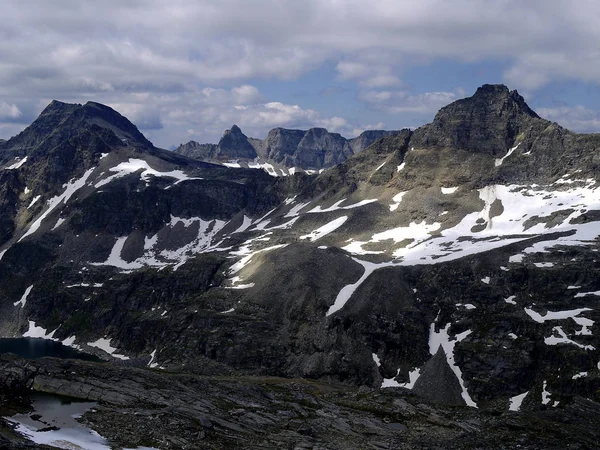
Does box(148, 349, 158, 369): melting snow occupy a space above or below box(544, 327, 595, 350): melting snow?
below

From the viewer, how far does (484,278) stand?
165m

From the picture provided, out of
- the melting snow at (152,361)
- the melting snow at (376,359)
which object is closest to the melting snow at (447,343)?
the melting snow at (376,359)

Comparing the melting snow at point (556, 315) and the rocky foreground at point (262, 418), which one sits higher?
the melting snow at point (556, 315)

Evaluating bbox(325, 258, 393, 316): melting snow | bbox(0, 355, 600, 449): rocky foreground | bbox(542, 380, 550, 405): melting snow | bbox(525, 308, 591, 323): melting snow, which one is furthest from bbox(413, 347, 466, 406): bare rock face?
bbox(0, 355, 600, 449): rocky foreground

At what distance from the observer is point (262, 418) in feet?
241

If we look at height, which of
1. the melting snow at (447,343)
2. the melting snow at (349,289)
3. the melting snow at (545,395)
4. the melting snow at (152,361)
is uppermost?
the melting snow at (349,289)

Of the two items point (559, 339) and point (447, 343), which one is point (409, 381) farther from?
point (559, 339)

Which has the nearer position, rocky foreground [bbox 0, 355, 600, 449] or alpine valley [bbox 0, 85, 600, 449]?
rocky foreground [bbox 0, 355, 600, 449]

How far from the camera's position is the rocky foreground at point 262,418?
61.8 meters

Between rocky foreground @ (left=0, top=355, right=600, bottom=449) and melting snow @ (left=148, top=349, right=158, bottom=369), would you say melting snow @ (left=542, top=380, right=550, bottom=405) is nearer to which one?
rocky foreground @ (left=0, top=355, right=600, bottom=449)

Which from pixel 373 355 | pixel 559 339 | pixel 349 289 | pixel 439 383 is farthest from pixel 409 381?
pixel 349 289

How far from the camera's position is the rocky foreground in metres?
61.8

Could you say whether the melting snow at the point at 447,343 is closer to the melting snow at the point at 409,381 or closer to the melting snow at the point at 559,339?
the melting snow at the point at 409,381

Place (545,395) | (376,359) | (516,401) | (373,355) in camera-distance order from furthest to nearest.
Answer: (373,355), (376,359), (516,401), (545,395)
